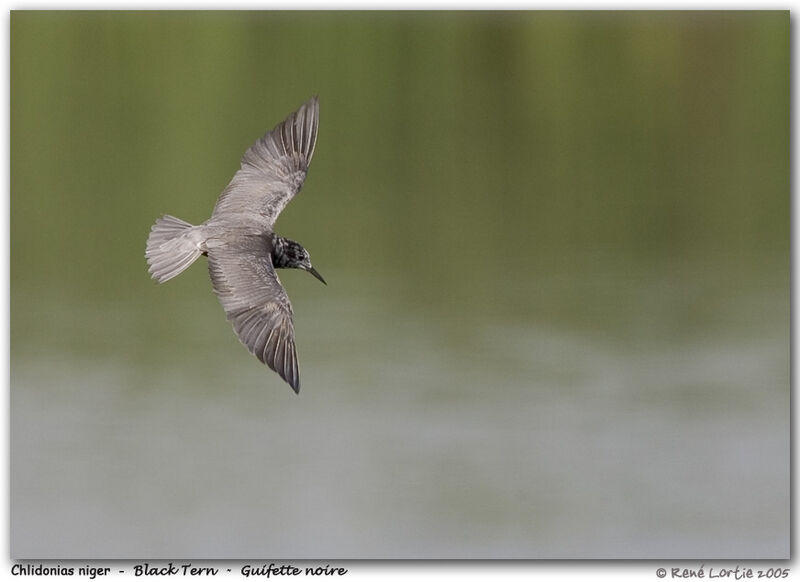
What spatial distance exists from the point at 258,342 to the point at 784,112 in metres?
1.65

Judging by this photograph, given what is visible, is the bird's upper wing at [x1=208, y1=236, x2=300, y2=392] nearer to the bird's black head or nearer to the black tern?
the black tern

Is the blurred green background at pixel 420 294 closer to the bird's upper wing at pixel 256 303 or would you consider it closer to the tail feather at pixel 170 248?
the tail feather at pixel 170 248

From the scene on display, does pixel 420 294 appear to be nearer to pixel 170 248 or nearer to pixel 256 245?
pixel 256 245

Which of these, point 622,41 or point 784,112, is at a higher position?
point 622,41

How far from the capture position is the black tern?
4.26 metres

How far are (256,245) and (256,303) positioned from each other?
26 cm

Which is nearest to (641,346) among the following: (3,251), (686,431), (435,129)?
(686,431)

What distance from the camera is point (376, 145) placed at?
6.04m

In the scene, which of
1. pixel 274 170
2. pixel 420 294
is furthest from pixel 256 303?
pixel 420 294

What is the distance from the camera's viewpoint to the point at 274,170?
4789 mm

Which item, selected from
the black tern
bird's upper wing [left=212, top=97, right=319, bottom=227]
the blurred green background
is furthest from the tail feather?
the blurred green background

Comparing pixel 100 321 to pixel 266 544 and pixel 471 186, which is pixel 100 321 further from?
pixel 471 186

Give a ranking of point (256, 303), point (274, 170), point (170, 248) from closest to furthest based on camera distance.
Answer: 1. point (256, 303)
2. point (170, 248)
3. point (274, 170)

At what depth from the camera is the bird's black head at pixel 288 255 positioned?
461cm
